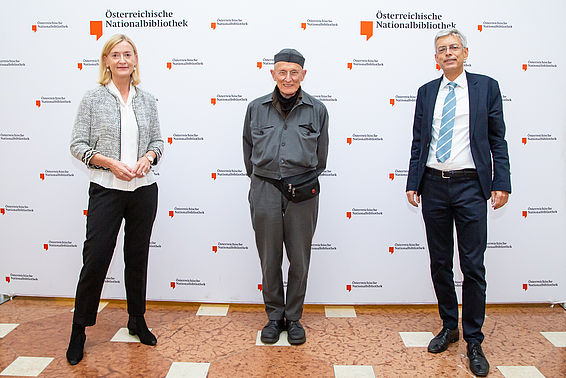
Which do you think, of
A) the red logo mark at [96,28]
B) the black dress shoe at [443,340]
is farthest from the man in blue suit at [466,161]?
the red logo mark at [96,28]

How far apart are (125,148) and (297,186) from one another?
36.8 inches

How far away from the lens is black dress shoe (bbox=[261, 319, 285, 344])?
2.87m

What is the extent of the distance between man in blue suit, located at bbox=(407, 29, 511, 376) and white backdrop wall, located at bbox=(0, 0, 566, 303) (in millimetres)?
653

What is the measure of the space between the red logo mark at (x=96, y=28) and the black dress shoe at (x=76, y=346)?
A: 1.86 m

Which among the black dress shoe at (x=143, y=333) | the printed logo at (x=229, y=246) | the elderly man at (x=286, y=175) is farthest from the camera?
the printed logo at (x=229, y=246)

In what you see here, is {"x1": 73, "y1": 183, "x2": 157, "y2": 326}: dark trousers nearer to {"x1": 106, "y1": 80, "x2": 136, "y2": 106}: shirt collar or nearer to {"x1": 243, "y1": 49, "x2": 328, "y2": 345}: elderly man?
{"x1": 106, "y1": 80, "x2": 136, "y2": 106}: shirt collar

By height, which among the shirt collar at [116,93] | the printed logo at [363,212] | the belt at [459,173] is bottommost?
the printed logo at [363,212]

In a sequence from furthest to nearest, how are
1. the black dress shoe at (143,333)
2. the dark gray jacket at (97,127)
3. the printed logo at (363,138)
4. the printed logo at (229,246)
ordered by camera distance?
the printed logo at (229,246) → the printed logo at (363,138) → the black dress shoe at (143,333) → the dark gray jacket at (97,127)

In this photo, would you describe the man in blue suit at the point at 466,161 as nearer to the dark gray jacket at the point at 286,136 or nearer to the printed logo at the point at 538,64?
the dark gray jacket at the point at 286,136

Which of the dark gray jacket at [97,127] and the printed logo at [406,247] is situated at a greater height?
the dark gray jacket at [97,127]

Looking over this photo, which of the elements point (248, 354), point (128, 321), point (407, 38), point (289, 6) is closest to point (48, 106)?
point (128, 321)

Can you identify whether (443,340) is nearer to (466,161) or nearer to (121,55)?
(466,161)

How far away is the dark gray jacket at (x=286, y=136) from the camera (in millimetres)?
2746

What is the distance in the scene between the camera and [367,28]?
3.22 metres
